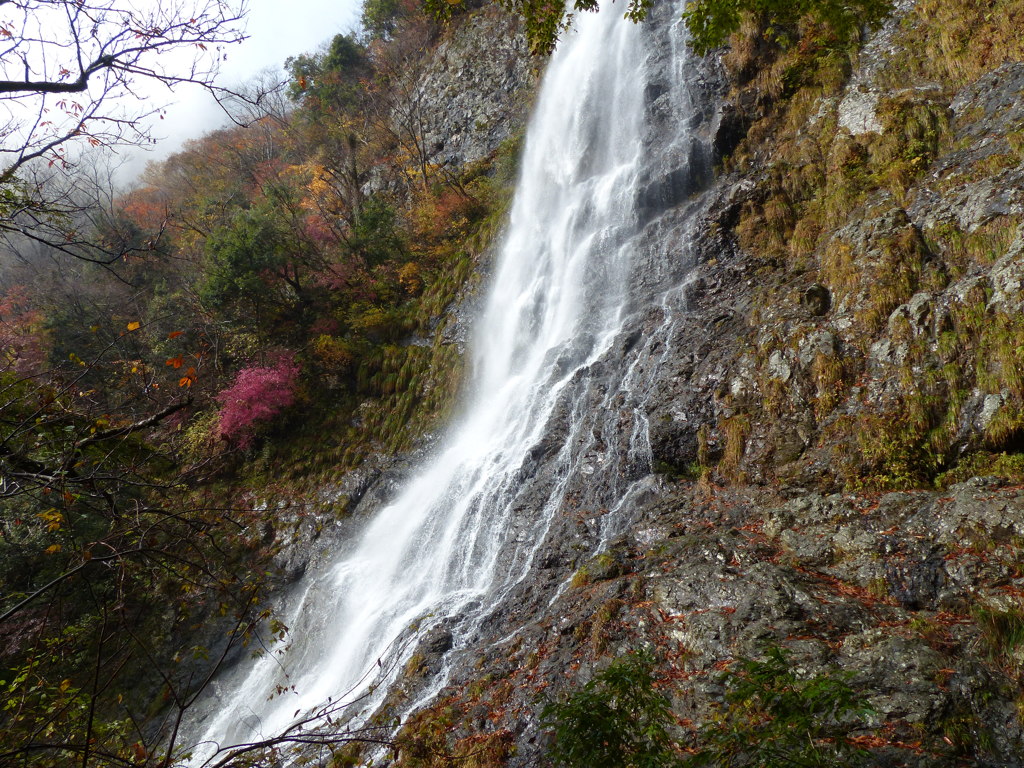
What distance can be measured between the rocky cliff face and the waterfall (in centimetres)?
35

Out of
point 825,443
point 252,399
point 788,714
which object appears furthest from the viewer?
point 252,399

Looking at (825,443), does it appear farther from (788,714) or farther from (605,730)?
(605,730)

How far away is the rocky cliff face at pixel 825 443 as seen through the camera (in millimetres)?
4633

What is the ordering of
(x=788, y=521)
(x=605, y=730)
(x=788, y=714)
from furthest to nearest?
(x=788, y=521) → (x=605, y=730) → (x=788, y=714)

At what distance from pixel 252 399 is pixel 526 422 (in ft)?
24.8

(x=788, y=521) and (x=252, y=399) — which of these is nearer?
(x=788, y=521)

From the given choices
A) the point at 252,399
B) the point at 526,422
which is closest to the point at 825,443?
the point at 526,422

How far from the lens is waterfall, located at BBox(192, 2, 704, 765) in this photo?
8508mm

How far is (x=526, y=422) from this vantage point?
10.5m

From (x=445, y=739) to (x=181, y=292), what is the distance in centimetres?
1633

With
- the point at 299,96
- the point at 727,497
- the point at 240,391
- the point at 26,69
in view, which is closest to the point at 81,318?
the point at 240,391

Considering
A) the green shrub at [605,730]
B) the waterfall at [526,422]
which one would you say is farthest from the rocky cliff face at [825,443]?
the green shrub at [605,730]

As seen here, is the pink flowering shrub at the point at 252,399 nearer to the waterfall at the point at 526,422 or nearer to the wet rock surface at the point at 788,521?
the waterfall at the point at 526,422

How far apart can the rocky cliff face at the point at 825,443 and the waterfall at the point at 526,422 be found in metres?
0.35
